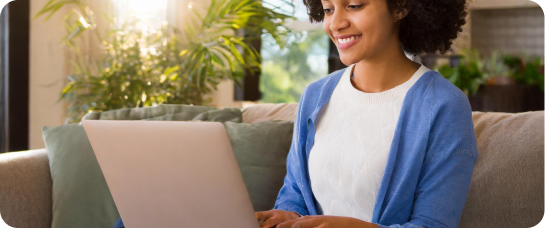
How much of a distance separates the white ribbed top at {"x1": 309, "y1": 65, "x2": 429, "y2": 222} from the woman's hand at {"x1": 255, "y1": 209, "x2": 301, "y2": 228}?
0.11 m

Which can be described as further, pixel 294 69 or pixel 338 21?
pixel 294 69

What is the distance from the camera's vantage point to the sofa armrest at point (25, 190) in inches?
62.7

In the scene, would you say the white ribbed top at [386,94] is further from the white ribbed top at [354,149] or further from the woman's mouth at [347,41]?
the woman's mouth at [347,41]

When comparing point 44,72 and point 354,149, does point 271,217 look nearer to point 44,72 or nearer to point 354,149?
point 354,149

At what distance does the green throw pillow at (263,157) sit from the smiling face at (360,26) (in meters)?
0.63

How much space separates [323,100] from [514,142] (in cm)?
54

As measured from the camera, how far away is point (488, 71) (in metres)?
5.16

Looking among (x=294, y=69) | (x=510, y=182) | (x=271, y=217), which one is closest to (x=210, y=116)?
(x=271, y=217)

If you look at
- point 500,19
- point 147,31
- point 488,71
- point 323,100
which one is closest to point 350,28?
point 323,100

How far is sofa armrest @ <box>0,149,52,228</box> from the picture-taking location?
1.59 meters

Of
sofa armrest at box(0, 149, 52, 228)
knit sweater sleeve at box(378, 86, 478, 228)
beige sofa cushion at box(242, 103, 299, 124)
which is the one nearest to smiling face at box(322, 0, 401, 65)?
knit sweater sleeve at box(378, 86, 478, 228)

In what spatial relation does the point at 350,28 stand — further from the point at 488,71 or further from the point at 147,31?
the point at 488,71

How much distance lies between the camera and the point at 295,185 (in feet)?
4.62

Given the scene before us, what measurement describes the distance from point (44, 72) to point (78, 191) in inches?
60.4
